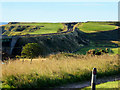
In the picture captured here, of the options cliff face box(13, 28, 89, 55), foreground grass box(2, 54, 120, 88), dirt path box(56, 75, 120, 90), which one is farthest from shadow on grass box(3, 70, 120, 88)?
cliff face box(13, 28, 89, 55)

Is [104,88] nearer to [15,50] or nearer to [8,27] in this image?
[15,50]

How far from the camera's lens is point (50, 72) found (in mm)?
8367

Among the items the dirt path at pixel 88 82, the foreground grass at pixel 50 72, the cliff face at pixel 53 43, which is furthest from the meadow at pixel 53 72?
the cliff face at pixel 53 43

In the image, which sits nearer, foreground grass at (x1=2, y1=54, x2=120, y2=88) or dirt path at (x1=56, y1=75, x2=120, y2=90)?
foreground grass at (x1=2, y1=54, x2=120, y2=88)

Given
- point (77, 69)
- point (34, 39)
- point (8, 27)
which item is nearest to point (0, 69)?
point (77, 69)

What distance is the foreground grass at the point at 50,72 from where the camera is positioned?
24.9 feet

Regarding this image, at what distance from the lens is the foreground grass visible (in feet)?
24.9

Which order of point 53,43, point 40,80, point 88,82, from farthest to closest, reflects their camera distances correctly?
1. point 53,43
2. point 88,82
3. point 40,80

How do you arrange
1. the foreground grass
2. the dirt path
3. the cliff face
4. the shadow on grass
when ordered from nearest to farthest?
the shadow on grass → the foreground grass → the dirt path → the cliff face

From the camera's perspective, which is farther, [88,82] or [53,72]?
[53,72]

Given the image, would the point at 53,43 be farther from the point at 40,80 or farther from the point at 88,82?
the point at 40,80

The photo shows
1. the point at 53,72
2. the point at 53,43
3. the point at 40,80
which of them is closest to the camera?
the point at 40,80

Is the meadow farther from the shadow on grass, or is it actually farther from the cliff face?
the cliff face

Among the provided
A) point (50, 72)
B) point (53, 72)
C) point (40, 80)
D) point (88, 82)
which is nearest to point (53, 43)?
point (53, 72)
